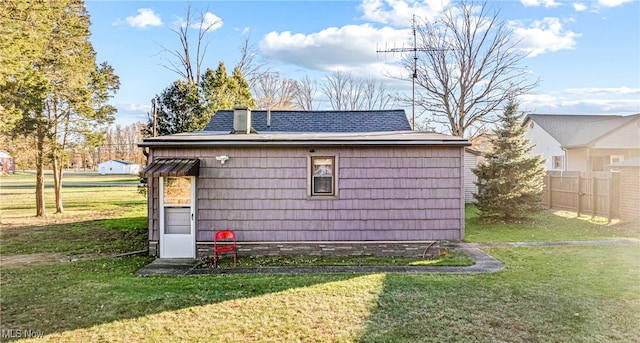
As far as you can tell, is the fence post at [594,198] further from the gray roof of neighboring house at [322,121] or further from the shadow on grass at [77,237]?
the shadow on grass at [77,237]

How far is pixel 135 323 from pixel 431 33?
75.1 ft

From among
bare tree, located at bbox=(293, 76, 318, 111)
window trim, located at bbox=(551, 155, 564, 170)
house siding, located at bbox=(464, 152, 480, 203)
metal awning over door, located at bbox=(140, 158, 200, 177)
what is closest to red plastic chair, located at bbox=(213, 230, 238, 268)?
metal awning over door, located at bbox=(140, 158, 200, 177)

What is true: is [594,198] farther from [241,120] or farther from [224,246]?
[224,246]

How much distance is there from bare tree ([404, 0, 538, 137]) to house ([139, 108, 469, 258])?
1496 cm

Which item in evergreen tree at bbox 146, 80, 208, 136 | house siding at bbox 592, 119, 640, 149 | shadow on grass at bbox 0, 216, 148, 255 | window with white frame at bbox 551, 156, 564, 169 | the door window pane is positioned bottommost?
shadow on grass at bbox 0, 216, 148, 255

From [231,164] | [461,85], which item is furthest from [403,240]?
[461,85]

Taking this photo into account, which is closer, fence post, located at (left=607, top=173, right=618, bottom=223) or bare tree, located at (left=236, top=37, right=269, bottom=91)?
fence post, located at (left=607, top=173, right=618, bottom=223)

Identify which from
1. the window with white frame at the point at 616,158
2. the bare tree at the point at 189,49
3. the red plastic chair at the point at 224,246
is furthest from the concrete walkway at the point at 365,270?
the bare tree at the point at 189,49

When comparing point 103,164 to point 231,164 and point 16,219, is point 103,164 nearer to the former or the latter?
point 16,219

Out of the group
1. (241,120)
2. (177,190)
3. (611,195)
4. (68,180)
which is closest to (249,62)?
(241,120)

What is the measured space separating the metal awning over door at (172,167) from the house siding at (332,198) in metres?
0.19

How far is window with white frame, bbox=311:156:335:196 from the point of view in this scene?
8.26m

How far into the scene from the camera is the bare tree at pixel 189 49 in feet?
75.9

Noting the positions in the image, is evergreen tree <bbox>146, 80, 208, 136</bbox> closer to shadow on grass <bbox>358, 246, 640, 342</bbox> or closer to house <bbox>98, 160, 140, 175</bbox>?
shadow on grass <bbox>358, 246, 640, 342</bbox>
